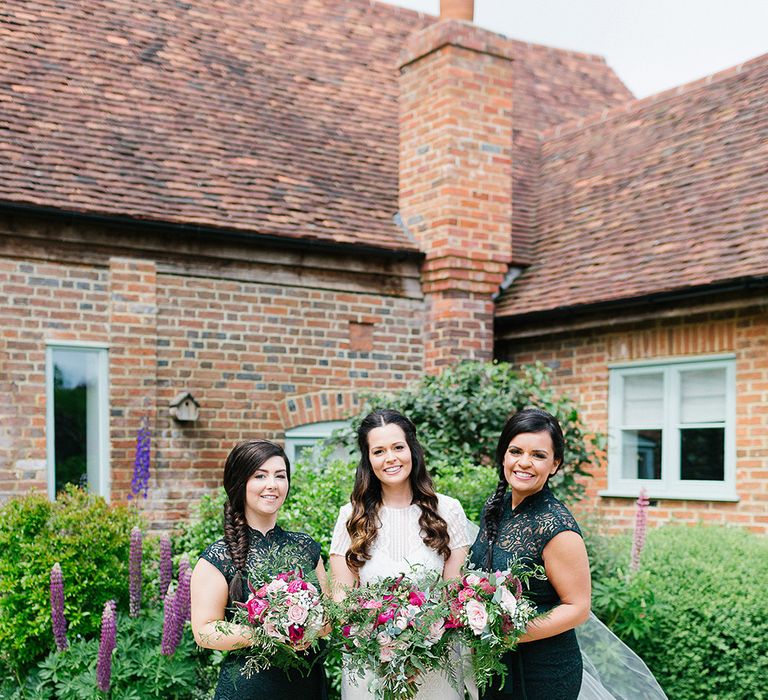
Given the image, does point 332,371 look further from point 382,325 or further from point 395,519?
point 395,519

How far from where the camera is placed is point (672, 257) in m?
9.02

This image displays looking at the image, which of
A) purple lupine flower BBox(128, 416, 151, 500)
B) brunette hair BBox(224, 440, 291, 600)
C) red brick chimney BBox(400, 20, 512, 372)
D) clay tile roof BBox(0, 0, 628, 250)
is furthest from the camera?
red brick chimney BBox(400, 20, 512, 372)

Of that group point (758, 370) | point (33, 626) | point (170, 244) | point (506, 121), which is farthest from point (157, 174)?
point (758, 370)

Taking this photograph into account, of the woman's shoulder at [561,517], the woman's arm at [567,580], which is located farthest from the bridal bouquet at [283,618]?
the woman's shoulder at [561,517]

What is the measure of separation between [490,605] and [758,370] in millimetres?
5792

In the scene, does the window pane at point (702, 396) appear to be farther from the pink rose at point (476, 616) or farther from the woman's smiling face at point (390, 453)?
the pink rose at point (476, 616)

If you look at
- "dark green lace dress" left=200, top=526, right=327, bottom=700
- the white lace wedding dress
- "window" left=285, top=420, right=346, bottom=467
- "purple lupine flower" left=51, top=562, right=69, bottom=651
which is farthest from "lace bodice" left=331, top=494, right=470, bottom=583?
"window" left=285, top=420, right=346, bottom=467

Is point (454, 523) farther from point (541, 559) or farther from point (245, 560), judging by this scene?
point (245, 560)

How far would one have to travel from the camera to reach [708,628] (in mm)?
5941

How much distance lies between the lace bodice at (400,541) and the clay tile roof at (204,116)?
5.22m

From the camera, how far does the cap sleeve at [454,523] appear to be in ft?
Result: 13.2

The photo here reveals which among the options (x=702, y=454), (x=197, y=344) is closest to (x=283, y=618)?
(x=197, y=344)

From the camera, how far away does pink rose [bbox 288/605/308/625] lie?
342 centimetres

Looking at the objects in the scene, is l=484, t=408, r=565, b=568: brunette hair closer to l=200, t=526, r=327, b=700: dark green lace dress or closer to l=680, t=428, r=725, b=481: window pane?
l=200, t=526, r=327, b=700: dark green lace dress
